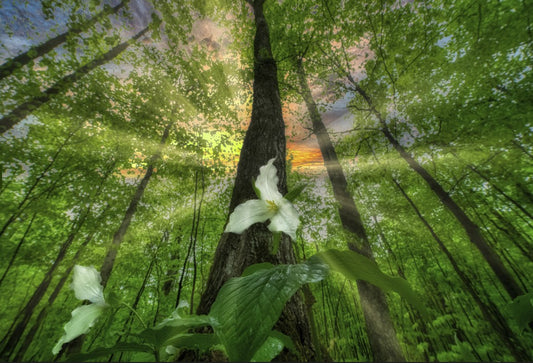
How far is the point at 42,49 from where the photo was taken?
4180mm

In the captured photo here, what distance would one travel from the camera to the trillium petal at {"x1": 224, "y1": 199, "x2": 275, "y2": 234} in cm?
55

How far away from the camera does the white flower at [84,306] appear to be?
0.47 m

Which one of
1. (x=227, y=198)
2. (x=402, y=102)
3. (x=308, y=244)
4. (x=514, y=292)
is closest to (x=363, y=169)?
(x=402, y=102)

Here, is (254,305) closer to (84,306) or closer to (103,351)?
(103,351)

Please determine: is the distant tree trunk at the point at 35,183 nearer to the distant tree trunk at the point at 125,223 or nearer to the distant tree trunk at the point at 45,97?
the distant tree trunk at the point at 45,97

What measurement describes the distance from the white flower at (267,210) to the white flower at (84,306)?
0.43m

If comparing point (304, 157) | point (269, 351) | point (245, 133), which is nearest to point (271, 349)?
point (269, 351)

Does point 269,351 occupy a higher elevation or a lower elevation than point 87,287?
lower

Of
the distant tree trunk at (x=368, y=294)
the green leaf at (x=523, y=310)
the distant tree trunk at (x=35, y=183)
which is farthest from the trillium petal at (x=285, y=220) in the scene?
the distant tree trunk at (x=35, y=183)

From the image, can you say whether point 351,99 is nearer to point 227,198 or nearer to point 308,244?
point 227,198

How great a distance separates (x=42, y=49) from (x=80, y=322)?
→ 261 inches

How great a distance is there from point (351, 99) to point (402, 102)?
1.44 meters

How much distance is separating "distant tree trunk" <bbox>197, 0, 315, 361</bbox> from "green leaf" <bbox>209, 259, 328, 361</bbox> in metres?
0.42

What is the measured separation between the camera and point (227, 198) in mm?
6594
